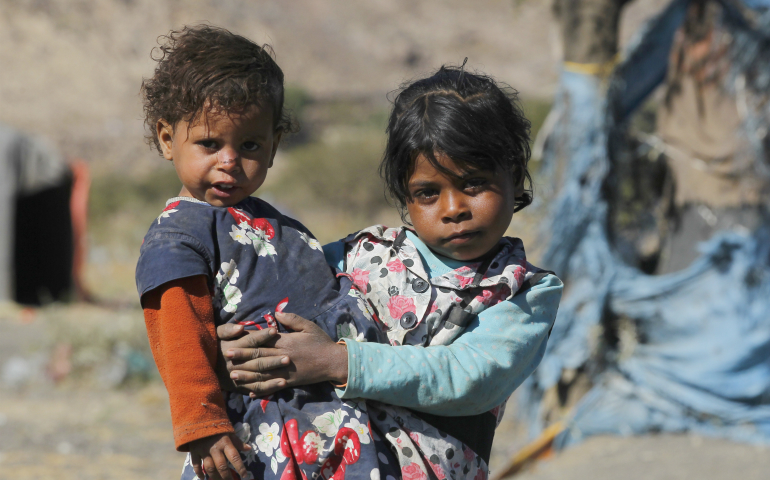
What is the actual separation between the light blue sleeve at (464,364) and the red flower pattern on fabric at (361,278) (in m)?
0.17

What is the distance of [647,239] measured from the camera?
5.82 m

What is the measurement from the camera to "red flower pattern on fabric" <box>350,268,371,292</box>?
1.59 m

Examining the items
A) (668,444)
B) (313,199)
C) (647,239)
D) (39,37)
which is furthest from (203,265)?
(39,37)

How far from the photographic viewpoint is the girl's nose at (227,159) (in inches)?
58.0

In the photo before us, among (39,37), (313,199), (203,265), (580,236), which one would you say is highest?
(39,37)

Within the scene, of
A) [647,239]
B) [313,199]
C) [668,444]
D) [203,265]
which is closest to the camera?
[203,265]

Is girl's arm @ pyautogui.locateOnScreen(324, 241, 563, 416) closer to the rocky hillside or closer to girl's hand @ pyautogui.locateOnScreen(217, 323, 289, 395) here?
girl's hand @ pyautogui.locateOnScreen(217, 323, 289, 395)

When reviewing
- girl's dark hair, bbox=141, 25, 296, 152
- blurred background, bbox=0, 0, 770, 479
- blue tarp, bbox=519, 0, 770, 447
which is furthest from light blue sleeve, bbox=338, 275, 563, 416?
blue tarp, bbox=519, 0, 770, 447

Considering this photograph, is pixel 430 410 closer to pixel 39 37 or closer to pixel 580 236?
pixel 580 236

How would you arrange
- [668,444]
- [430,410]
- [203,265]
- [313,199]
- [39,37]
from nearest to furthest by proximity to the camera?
[203,265]
[430,410]
[668,444]
[313,199]
[39,37]

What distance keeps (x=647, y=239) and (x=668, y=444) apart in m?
1.55

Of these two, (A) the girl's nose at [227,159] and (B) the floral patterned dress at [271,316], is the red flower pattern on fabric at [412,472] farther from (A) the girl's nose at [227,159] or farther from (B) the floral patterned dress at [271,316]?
(A) the girl's nose at [227,159]

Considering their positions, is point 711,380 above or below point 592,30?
below

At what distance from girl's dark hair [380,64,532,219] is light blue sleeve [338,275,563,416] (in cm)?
28
